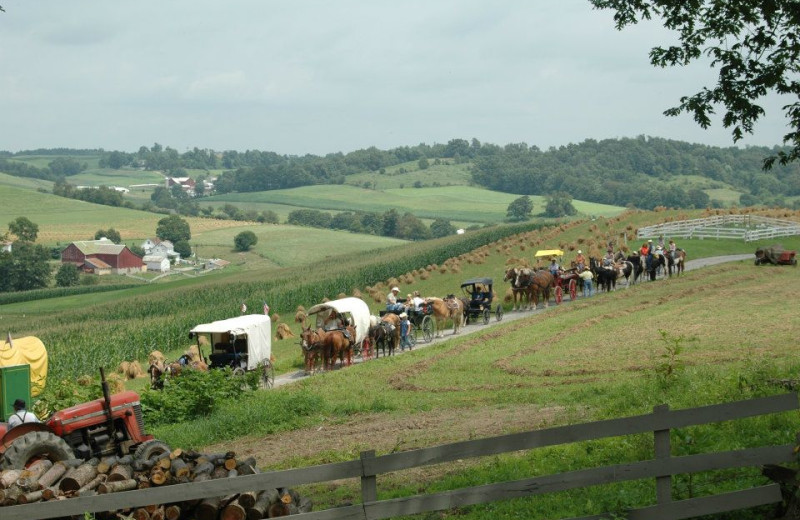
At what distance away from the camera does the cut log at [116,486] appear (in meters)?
10.4

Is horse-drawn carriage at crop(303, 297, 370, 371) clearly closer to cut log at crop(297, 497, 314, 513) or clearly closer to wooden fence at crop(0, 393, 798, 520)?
cut log at crop(297, 497, 314, 513)

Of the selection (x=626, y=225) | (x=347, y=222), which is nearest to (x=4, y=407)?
(x=626, y=225)

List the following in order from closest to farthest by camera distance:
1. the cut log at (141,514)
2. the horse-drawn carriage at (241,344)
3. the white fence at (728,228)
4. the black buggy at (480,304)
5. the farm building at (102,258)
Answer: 1. the cut log at (141,514)
2. the horse-drawn carriage at (241,344)
3. the black buggy at (480,304)
4. the white fence at (728,228)
5. the farm building at (102,258)

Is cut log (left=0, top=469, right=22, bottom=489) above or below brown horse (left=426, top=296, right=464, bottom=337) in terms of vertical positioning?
above

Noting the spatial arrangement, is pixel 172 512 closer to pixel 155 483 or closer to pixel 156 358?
pixel 155 483

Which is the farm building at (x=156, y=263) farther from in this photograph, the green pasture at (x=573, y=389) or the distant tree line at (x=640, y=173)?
the green pasture at (x=573, y=389)

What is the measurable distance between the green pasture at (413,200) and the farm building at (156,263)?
162ft

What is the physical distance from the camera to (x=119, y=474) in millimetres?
10773

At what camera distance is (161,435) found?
1902cm

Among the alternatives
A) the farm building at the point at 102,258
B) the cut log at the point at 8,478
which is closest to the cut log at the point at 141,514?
the cut log at the point at 8,478

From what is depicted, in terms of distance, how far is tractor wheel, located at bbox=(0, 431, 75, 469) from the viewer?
467 inches

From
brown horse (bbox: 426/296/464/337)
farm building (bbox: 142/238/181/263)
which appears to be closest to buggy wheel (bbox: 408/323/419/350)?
brown horse (bbox: 426/296/464/337)

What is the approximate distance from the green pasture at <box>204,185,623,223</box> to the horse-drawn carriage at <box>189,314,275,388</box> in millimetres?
111205

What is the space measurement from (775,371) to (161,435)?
1132cm
